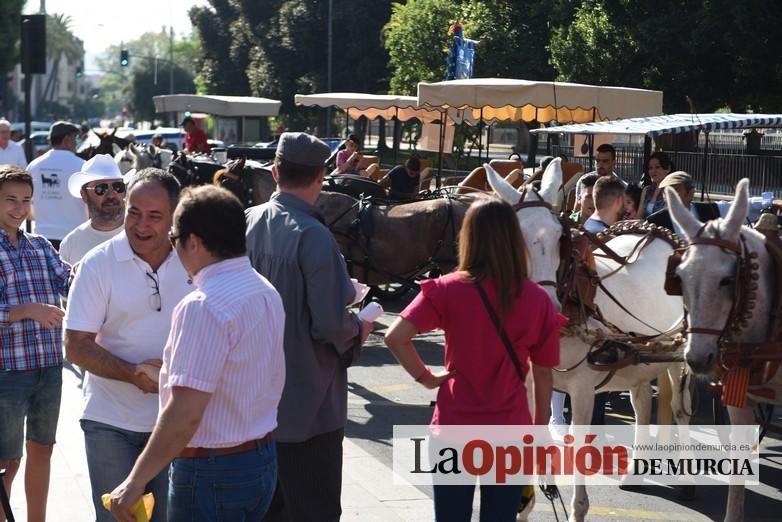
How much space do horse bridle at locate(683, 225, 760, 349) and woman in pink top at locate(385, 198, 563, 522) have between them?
157 centimetres

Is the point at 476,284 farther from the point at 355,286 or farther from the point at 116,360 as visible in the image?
the point at 116,360

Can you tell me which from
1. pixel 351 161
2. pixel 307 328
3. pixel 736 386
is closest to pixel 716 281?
pixel 736 386

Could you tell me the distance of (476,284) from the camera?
440 centimetres

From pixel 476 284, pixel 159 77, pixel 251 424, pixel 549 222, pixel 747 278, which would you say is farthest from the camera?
pixel 159 77

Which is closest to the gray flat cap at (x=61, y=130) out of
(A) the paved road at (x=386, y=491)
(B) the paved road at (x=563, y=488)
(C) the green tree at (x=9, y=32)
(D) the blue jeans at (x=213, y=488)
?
(A) the paved road at (x=386, y=491)

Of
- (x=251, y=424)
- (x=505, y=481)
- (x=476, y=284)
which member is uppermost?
(x=476, y=284)

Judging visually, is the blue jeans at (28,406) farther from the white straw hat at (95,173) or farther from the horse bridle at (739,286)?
the horse bridle at (739,286)

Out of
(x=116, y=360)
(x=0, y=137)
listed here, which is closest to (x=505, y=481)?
(x=116, y=360)

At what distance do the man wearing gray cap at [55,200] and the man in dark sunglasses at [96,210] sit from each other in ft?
13.3

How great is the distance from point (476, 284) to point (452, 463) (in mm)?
731

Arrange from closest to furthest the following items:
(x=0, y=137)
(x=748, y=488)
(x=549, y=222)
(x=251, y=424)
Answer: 1. (x=251, y=424)
2. (x=549, y=222)
3. (x=748, y=488)
4. (x=0, y=137)

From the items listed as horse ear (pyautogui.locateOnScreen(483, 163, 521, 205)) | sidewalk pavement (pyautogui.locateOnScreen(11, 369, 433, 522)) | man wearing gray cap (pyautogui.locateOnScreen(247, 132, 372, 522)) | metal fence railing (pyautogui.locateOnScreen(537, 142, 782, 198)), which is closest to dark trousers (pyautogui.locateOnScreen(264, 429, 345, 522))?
man wearing gray cap (pyautogui.locateOnScreen(247, 132, 372, 522))

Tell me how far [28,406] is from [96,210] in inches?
42.3

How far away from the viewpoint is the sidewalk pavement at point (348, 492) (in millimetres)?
6750
